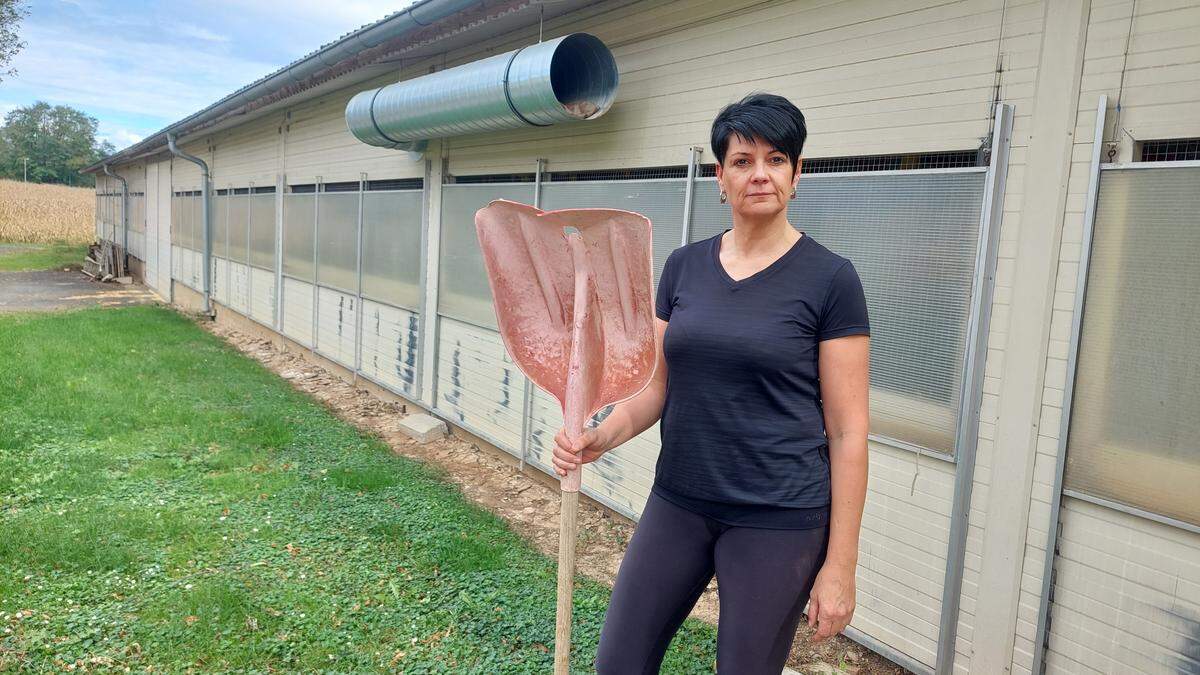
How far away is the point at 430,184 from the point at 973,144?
17.0 ft

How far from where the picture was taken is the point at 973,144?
9.77 feet

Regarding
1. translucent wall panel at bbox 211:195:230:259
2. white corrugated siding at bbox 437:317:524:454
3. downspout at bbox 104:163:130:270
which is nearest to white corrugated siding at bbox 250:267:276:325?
translucent wall panel at bbox 211:195:230:259

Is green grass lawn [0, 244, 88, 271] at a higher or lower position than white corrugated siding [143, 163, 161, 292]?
lower

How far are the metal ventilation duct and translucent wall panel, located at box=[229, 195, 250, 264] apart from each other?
26.6ft

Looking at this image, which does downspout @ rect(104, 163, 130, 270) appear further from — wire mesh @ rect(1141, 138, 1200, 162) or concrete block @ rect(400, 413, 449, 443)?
wire mesh @ rect(1141, 138, 1200, 162)

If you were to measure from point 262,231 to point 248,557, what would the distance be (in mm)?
8996

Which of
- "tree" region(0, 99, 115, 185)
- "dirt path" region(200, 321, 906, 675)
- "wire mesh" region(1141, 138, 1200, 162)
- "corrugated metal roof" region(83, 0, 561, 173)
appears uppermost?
"tree" region(0, 99, 115, 185)

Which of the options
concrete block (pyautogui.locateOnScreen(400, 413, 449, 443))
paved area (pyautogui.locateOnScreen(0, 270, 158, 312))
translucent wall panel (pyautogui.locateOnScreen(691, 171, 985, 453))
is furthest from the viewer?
paved area (pyautogui.locateOnScreen(0, 270, 158, 312))

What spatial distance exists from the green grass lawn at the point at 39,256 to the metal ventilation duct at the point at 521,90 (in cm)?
2383

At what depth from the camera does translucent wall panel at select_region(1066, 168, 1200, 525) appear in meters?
2.42

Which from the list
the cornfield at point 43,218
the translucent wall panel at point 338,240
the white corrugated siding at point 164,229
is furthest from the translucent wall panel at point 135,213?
the translucent wall panel at point 338,240

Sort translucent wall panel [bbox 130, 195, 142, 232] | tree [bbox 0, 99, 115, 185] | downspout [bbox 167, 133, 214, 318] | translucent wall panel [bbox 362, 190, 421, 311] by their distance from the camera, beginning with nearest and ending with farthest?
1. translucent wall panel [bbox 362, 190, 421, 311]
2. downspout [bbox 167, 133, 214, 318]
3. translucent wall panel [bbox 130, 195, 142, 232]
4. tree [bbox 0, 99, 115, 185]

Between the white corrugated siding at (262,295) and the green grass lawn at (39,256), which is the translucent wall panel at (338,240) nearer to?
the white corrugated siding at (262,295)

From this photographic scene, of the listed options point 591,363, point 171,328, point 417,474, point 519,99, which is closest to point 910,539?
point 591,363
